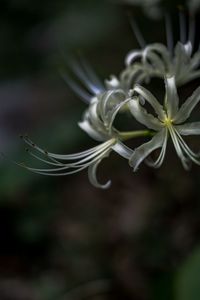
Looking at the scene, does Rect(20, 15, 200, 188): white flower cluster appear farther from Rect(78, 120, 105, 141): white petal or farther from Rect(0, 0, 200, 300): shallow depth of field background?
Rect(0, 0, 200, 300): shallow depth of field background

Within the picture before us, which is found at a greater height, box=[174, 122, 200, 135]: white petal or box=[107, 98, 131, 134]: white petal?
box=[107, 98, 131, 134]: white petal

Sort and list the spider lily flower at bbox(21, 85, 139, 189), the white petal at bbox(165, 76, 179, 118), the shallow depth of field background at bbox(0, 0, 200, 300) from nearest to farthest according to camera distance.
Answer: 1. the white petal at bbox(165, 76, 179, 118)
2. the spider lily flower at bbox(21, 85, 139, 189)
3. the shallow depth of field background at bbox(0, 0, 200, 300)

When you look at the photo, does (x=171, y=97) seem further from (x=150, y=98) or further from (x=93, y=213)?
(x=93, y=213)

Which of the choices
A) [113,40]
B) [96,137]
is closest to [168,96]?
[96,137]

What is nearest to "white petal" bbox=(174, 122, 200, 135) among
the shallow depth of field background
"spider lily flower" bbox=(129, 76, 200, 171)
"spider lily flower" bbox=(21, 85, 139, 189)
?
"spider lily flower" bbox=(129, 76, 200, 171)

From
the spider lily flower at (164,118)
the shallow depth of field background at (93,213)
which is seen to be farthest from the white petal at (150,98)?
the shallow depth of field background at (93,213)

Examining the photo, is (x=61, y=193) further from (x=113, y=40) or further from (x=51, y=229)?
(x=113, y=40)

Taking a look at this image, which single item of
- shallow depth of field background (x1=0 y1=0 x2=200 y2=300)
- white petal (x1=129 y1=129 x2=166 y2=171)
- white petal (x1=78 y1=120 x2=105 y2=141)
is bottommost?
white petal (x1=129 y1=129 x2=166 y2=171)

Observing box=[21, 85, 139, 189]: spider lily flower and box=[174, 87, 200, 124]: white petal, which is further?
box=[21, 85, 139, 189]: spider lily flower
